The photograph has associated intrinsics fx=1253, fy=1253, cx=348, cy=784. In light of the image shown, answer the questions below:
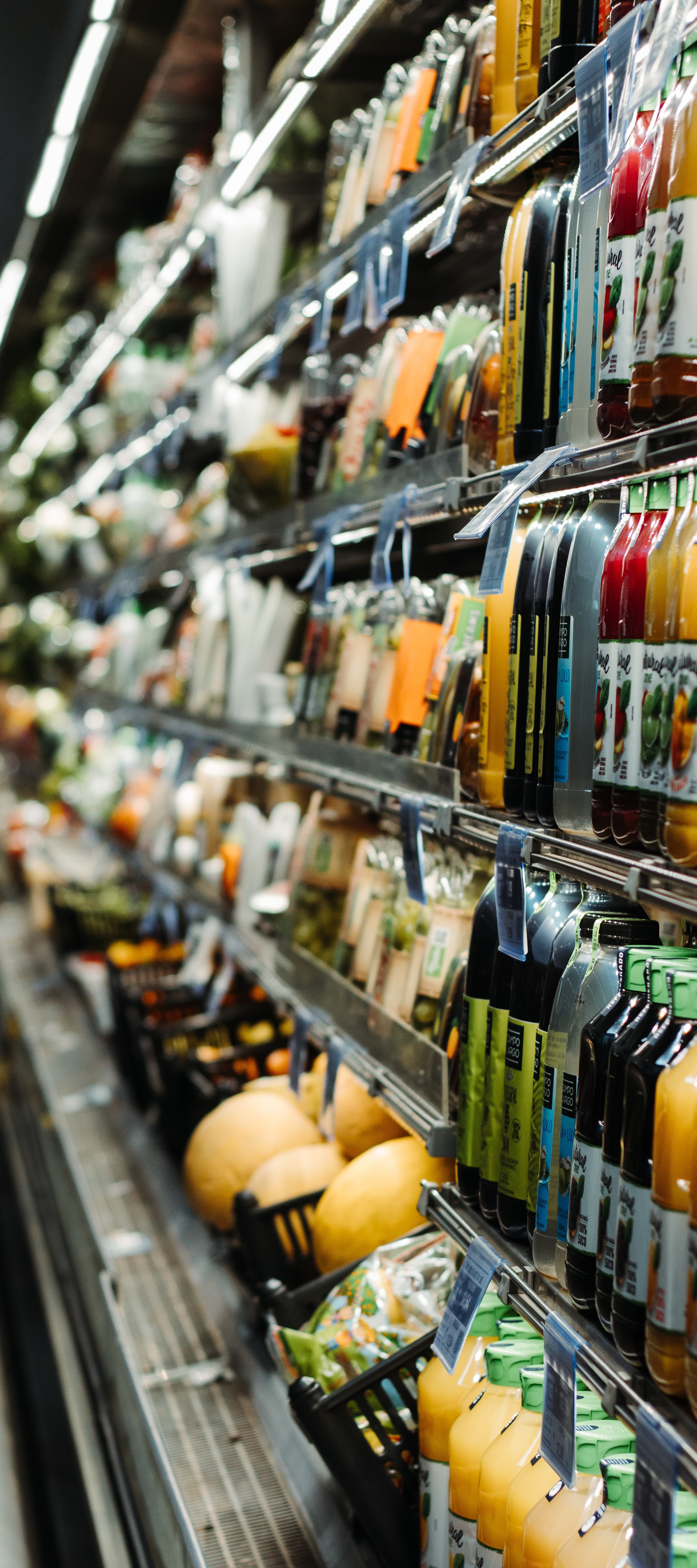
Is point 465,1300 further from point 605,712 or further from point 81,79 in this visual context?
point 81,79

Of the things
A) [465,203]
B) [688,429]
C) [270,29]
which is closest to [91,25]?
[270,29]

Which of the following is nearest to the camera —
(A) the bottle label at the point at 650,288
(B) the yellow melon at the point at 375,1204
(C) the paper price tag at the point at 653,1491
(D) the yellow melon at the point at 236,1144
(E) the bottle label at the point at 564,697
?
(C) the paper price tag at the point at 653,1491

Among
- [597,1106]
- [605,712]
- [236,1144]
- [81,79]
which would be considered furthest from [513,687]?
[81,79]

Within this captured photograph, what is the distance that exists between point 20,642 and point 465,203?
22.1 feet

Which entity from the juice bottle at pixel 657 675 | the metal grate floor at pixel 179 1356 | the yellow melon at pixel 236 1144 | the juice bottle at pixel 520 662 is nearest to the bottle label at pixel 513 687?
the juice bottle at pixel 520 662

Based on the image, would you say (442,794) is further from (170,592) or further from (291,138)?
(170,592)

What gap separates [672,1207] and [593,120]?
0.99 m

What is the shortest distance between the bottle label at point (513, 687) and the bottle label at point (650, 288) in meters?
0.34

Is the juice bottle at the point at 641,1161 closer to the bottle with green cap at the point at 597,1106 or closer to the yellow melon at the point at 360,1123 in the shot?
the bottle with green cap at the point at 597,1106

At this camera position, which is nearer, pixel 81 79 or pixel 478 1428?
pixel 478 1428

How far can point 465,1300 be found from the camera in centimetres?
138

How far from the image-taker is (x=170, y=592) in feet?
18.1

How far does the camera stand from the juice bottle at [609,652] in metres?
1.14

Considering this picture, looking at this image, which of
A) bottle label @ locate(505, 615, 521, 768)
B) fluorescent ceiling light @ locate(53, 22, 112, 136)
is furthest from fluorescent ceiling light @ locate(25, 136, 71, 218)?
bottle label @ locate(505, 615, 521, 768)
